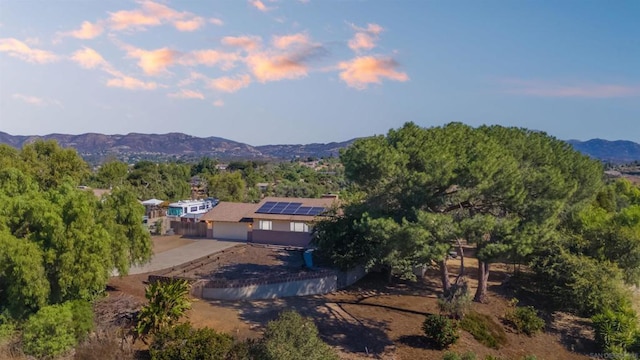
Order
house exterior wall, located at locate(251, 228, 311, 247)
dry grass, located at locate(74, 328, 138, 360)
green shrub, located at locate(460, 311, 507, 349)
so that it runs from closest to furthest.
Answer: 1. dry grass, located at locate(74, 328, 138, 360)
2. green shrub, located at locate(460, 311, 507, 349)
3. house exterior wall, located at locate(251, 228, 311, 247)

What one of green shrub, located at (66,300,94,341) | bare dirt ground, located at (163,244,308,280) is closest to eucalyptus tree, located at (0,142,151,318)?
green shrub, located at (66,300,94,341)

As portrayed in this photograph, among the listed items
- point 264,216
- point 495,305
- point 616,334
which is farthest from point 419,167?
point 264,216

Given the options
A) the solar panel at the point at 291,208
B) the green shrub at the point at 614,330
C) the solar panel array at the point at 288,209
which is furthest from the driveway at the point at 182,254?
the green shrub at the point at 614,330

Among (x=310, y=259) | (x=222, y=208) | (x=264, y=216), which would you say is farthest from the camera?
(x=222, y=208)

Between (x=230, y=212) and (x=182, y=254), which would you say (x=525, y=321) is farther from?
(x=230, y=212)

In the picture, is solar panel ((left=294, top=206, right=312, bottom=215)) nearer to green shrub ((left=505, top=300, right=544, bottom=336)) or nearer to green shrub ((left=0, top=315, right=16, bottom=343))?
green shrub ((left=505, top=300, right=544, bottom=336))

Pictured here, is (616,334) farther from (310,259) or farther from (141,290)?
(141,290)

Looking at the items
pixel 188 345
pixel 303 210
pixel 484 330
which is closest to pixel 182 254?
pixel 303 210
